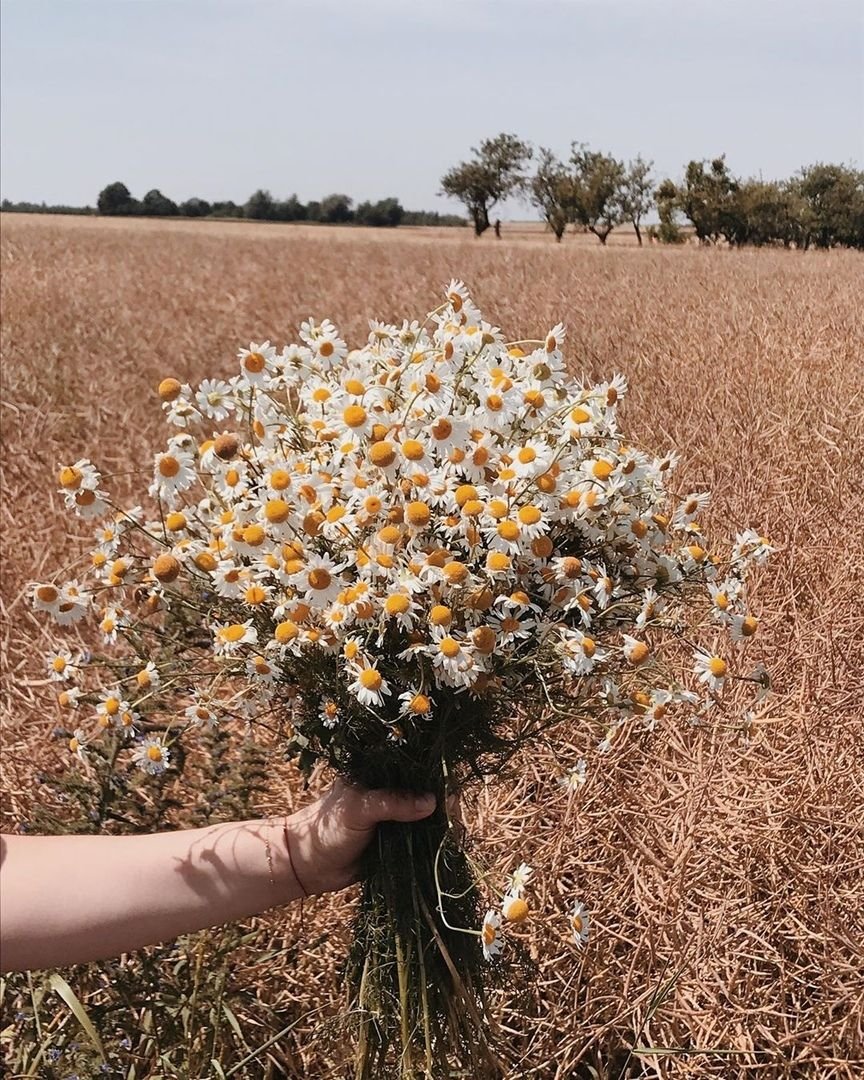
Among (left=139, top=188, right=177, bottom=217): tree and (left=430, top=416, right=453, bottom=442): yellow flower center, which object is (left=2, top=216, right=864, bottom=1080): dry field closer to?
(left=430, top=416, right=453, bottom=442): yellow flower center

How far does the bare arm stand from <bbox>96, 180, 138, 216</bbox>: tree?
60.3 m

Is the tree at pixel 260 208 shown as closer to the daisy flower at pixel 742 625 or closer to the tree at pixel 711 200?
the tree at pixel 711 200

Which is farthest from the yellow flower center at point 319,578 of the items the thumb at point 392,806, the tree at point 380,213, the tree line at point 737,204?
the tree at point 380,213

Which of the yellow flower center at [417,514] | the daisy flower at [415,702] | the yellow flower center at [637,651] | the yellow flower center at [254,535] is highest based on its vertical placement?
the yellow flower center at [417,514]

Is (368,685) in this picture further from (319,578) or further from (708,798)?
(708,798)

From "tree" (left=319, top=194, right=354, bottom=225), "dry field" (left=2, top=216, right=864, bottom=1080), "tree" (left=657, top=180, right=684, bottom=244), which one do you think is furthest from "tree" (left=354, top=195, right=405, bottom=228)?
"dry field" (left=2, top=216, right=864, bottom=1080)

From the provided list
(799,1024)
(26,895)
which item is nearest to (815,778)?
(799,1024)

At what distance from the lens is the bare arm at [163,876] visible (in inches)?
42.1

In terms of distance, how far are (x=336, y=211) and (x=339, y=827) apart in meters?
62.1

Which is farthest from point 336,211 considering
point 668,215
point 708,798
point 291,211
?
point 708,798

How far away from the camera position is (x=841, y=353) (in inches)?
143

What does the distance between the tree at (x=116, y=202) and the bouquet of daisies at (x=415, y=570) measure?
60160 mm

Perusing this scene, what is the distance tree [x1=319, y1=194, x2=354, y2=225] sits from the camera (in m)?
59.1

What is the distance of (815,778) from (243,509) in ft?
4.62
